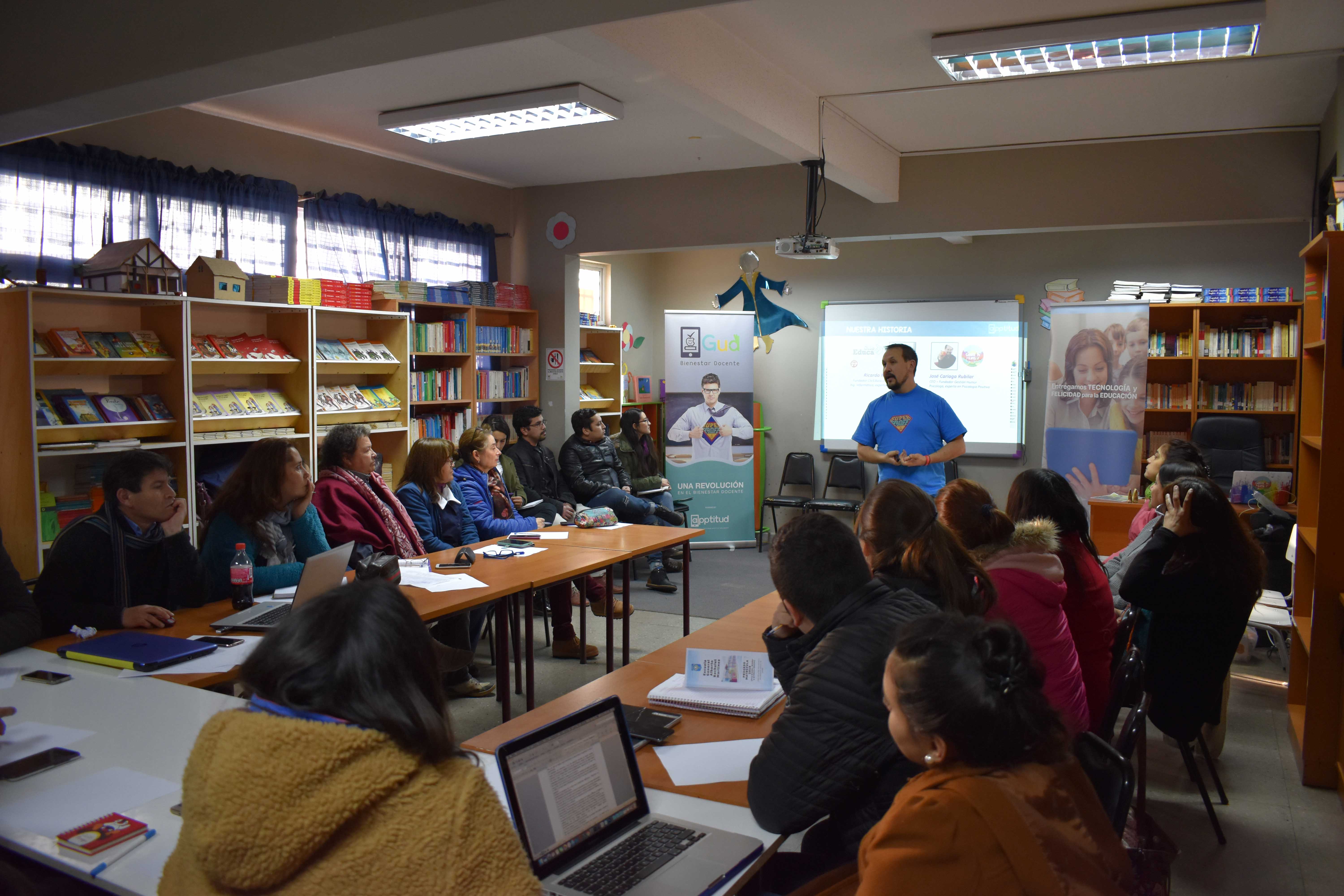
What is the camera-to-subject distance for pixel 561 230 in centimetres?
705

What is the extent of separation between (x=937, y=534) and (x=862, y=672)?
0.69 metres

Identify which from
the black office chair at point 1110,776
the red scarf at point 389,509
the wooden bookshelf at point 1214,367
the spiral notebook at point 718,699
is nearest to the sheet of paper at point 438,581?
the red scarf at point 389,509

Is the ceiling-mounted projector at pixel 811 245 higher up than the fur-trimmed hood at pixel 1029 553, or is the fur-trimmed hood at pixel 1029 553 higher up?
the ceiling-mounted projector at pixel 811 245

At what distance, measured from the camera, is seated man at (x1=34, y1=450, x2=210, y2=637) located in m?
2.81

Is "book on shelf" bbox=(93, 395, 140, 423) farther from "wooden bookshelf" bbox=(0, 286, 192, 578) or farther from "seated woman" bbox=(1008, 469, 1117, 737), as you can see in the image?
"seated woman" bbox=(1008, 469, 1117, 737)

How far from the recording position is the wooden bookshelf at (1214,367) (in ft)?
21.7

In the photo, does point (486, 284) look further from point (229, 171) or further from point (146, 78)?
point (146, 78)

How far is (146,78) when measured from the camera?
303 cm

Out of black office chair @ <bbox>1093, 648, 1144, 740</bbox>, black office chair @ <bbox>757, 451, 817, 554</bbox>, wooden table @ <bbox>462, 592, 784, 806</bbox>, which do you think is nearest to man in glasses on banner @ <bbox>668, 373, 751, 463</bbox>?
black office chair @ <bbox>757, 451, 817, 554</bbox>

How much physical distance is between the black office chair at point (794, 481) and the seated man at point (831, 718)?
653 centimetres

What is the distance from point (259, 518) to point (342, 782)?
2745 millimetres

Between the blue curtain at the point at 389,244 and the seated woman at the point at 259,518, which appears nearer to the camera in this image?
the seated woman at the point at 259,518

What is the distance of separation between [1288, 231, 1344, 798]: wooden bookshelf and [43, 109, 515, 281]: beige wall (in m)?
5.31

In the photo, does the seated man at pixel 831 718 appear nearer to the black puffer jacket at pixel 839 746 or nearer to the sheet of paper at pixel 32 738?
the black puffer jacket at pixel 839 746
